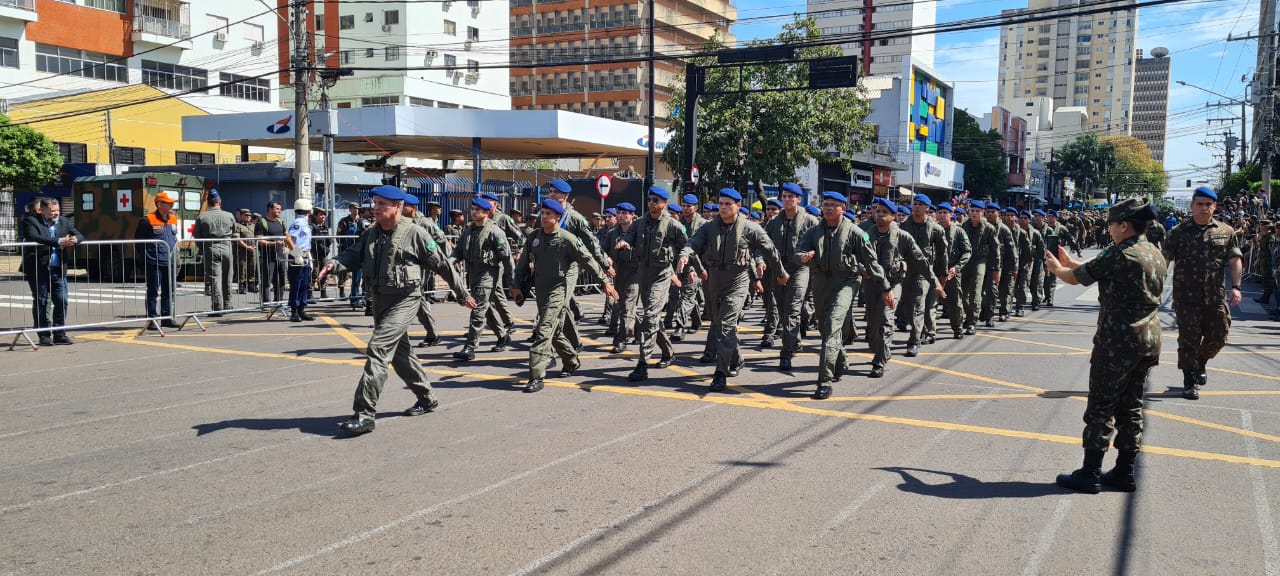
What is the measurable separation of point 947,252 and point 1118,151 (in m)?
134

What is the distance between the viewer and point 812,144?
30.9m

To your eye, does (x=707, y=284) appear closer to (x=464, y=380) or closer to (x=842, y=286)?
(x=842, y=286)

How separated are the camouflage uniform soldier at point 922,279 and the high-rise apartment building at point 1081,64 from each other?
568 ft

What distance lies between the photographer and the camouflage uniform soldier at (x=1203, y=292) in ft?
27.4

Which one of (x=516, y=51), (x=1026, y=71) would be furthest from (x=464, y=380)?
Answer: (x=1026, y=71)

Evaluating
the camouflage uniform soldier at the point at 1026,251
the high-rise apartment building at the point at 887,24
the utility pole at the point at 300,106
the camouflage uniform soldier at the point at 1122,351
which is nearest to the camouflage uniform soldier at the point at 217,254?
the utility pole at the point at 300,106

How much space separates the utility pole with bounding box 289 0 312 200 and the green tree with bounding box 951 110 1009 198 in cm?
6959

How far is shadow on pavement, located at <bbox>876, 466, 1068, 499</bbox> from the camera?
535 cm

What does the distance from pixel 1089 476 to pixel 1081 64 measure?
191 meters

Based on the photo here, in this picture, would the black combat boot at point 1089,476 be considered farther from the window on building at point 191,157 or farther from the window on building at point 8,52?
the window on building at point 8,52

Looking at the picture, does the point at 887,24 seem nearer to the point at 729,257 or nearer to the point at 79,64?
the point at 79,64

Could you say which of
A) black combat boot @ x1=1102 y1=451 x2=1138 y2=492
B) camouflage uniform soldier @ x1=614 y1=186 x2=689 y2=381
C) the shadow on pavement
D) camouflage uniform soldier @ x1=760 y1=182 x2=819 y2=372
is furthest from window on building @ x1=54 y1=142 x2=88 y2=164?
black combat boot @ x1=1102 y1=451 x2=1138 y2=492

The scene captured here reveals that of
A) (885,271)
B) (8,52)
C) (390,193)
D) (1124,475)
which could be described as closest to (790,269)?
(885,271)

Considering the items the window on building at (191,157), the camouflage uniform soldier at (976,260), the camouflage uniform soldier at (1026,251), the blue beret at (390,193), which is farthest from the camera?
the window on building at (191,157)
